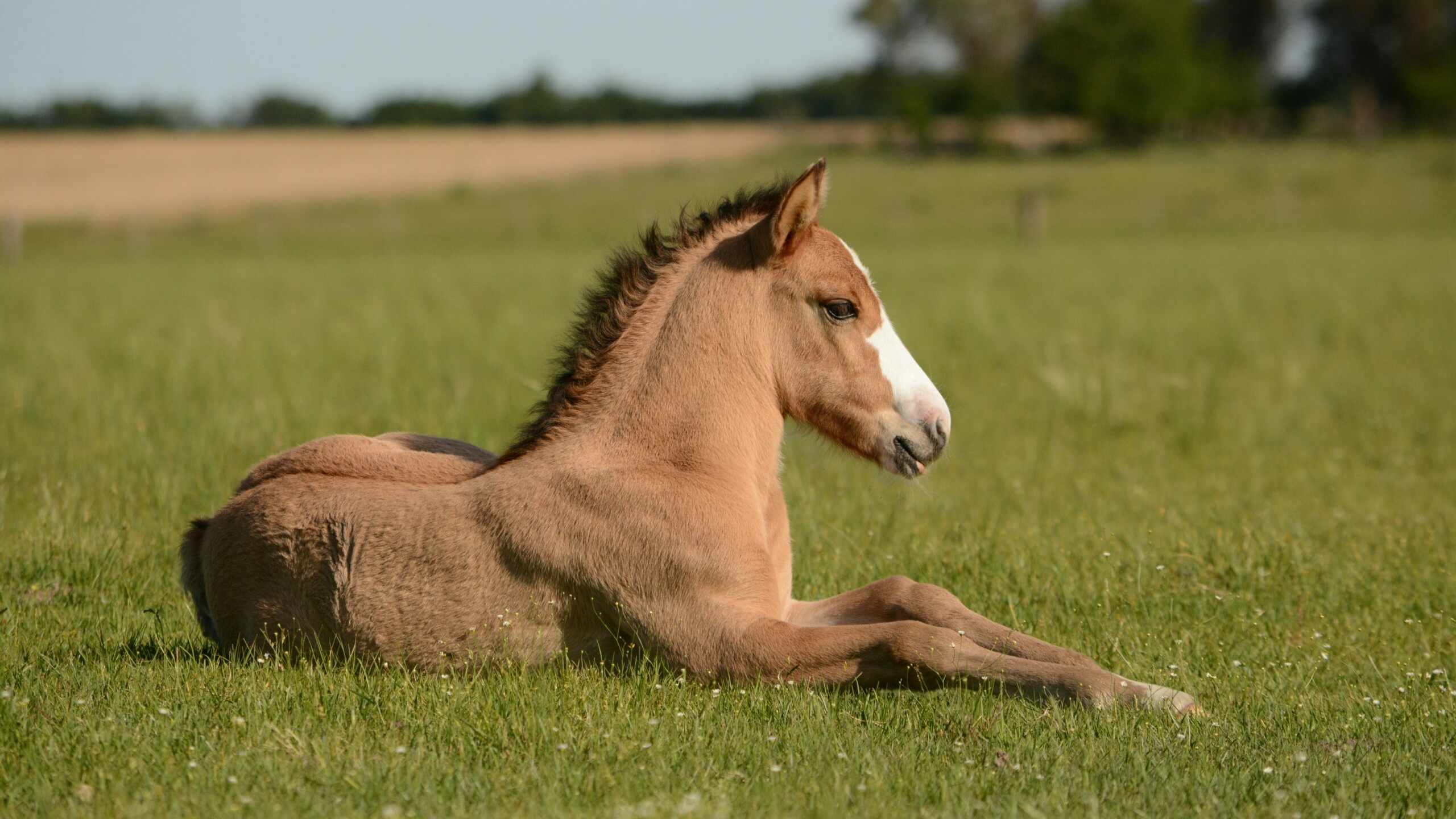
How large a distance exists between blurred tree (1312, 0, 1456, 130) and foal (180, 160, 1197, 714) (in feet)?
286

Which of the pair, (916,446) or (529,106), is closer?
(916,446)

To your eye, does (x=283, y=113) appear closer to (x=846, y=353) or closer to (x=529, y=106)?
(x=529, y=106)

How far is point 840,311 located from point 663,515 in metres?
1.02

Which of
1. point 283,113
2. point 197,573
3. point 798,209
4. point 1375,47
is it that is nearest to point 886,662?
point 798,209

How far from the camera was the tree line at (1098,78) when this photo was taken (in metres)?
75.3

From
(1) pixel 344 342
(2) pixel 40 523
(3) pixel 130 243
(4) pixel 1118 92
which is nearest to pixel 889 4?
(4) pixel 1118 92

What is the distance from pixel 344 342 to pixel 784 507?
9.60m

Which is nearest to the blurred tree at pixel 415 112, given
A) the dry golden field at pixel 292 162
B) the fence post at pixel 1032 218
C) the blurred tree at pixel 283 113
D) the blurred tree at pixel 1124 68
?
the blurred tree at pixel 283 113

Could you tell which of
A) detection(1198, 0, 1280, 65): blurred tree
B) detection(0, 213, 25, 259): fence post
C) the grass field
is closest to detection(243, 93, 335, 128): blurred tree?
detection(1198, 0, 1280, 65): blurred tree

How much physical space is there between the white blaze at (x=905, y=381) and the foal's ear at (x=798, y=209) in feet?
0.73

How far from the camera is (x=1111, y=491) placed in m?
7.96

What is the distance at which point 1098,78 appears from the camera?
245 ft

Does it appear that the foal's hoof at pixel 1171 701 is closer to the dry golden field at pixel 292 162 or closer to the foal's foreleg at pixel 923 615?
the foal's foreleg at pixel 923 615

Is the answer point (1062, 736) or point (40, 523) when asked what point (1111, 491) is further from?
point (40, 523)
